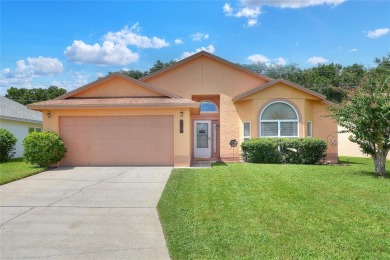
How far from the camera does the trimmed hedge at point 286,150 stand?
15594 mm

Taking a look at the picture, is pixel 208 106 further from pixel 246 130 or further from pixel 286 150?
pixel 286 150

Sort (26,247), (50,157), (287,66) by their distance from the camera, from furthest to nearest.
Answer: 1. (287,66)
2. (50,157)
3. (26,247)

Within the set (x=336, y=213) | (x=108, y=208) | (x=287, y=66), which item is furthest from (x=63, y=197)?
(x=287, y=66)

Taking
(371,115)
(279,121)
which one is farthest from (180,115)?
(371,115)

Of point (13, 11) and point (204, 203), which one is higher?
point (13, 11)

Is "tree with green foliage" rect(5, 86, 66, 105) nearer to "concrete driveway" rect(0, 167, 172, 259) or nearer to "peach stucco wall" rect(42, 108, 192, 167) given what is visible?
"peach stucco wall" rect(42, 108, 192, 167)

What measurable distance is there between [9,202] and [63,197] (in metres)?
1.20

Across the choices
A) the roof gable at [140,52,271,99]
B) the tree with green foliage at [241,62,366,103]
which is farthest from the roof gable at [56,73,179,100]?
the tree with green foliage at [241,62,366,103]

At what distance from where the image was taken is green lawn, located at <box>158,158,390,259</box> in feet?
15.4

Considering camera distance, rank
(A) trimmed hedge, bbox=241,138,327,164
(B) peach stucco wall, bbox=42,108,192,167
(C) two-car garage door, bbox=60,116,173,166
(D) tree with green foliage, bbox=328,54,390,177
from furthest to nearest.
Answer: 1. (A) trimmed hedge, bbox=241,138,327,164
2. (C) two-car garage door, bbox=60,116,173,166
3. (B) peach stucco wall, bbox=42,108,192,167
4. (D) tree with green foliage, bbox=328,54,390,177

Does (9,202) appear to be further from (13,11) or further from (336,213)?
(13,11)

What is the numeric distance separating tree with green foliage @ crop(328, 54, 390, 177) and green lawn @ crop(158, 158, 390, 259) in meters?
1.44

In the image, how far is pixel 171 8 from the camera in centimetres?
1427

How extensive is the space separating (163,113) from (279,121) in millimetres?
6073
